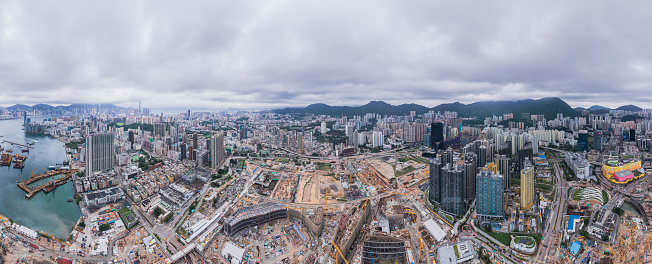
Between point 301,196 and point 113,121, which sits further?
point 113,121

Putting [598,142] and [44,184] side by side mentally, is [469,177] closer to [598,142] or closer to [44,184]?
[598,142]

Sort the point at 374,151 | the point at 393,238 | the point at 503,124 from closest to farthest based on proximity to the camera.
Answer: the point at 393,238
the point at 374,151
the point at 503,124

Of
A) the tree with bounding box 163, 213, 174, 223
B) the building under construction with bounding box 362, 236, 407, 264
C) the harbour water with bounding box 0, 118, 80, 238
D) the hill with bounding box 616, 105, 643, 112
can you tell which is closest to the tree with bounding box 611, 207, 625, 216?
the building under construction with bounding box 362, 236, 407, 264

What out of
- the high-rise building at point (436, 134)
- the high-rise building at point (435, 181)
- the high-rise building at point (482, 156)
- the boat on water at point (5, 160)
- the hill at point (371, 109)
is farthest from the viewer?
the hill at point (371, 109)

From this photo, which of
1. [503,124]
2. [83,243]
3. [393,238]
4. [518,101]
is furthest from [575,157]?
[518,101]

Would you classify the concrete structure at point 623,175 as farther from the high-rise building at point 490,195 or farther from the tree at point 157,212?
the tree at point 157,212

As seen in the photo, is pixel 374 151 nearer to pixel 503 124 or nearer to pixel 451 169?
pixel 451 169

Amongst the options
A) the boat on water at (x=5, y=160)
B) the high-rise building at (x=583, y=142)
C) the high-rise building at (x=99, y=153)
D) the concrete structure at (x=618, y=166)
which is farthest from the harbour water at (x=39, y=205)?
the high-rise building at (x=583, y=142)
